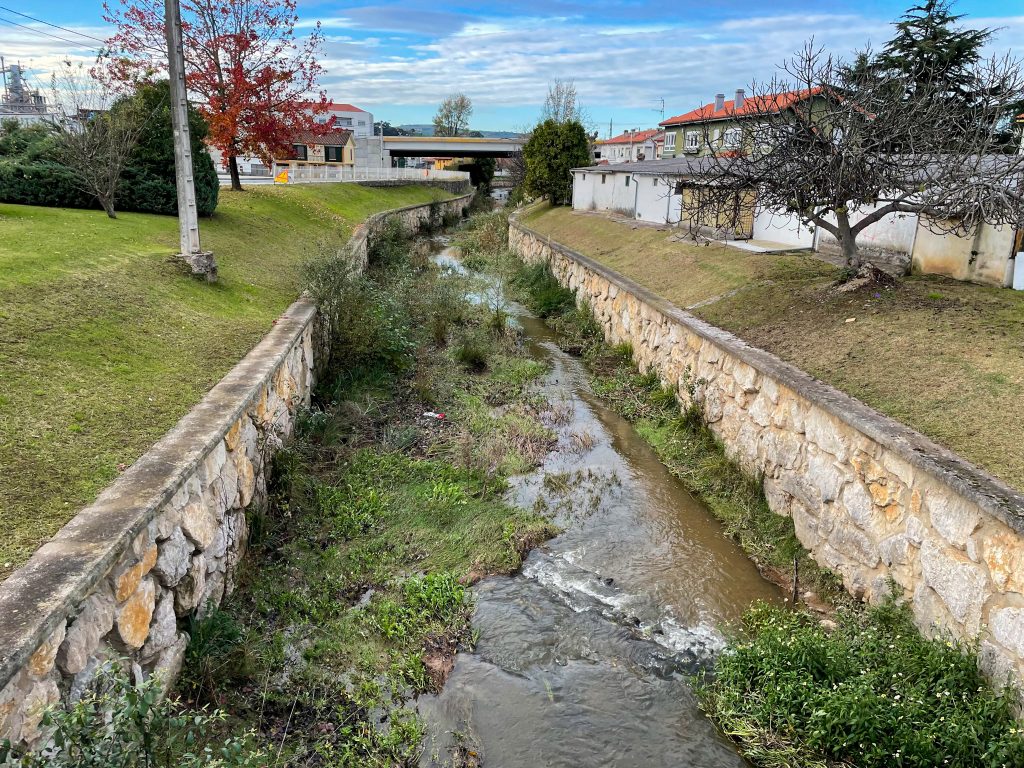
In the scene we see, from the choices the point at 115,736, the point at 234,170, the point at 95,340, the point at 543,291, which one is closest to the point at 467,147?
the point at 234,170

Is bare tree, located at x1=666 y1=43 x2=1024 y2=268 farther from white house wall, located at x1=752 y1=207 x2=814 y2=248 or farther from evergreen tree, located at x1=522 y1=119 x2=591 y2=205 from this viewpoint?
evergreen tree, located at x1=522 y1=119 x2=591 y2=205

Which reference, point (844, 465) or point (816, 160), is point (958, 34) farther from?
point (844, 465)

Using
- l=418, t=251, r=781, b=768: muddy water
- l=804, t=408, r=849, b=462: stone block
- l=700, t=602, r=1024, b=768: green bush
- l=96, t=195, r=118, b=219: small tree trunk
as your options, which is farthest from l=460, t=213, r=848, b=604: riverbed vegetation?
l=96, t=195, r=118, b=219: small tree trunk

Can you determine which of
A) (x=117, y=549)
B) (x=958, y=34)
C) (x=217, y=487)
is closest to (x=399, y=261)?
(x=217, y=487)

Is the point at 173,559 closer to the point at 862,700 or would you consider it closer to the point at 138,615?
the point at 138,615

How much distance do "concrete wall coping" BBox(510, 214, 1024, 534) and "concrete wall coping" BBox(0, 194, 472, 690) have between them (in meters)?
4.82

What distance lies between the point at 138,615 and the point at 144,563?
0.27 metres

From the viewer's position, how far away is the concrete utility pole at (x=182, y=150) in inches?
363

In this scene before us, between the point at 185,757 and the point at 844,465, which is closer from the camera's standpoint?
the point at 185,757

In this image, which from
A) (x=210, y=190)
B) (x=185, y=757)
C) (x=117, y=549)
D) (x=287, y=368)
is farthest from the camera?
(x=210, y=190)

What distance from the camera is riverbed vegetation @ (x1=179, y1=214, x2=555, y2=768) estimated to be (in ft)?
14.1

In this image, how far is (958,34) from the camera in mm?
29891

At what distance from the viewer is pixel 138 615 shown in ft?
11.9

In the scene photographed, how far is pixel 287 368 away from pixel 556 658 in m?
4.35
